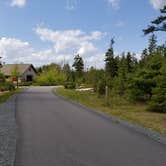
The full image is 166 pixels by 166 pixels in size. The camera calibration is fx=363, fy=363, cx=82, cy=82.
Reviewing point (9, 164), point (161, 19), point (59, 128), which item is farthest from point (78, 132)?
point (161, 19)

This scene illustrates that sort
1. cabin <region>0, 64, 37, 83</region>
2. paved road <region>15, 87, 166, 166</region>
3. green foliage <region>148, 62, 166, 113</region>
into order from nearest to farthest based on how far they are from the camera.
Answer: paved road <region>15, 87, 166, 166</region>, green foliage <region>148, 62, 166, 113</region>, cabin <region>0, 64, 37, 83</region>

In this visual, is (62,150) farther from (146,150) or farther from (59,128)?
(59,128)

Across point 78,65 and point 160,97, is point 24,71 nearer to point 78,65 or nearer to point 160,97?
point 78,65

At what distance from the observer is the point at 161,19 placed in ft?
71.3

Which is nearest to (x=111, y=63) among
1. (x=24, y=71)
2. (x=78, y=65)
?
(x=78, y=65)

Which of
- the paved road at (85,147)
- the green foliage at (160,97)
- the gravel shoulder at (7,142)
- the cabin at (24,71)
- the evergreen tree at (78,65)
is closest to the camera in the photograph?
the paved road at (85,147)

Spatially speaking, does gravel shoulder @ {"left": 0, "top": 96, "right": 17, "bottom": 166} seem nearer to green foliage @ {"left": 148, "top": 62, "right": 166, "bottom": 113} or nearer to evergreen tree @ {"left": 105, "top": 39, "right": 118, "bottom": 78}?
green foliage @ {"left": 148, "top": 62, "right": 166, "bottom": 113}

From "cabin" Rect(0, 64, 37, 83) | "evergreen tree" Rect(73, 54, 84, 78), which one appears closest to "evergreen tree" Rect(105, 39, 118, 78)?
"evergreen tree" Rect(73, 54, 84, 78)

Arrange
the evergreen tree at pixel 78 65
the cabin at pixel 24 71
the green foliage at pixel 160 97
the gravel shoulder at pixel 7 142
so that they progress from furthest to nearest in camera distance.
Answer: the cabin at pixel 24 71, the evergreen tree at pixel 78 65, the green foliage at pixel 160 97, the gravel shoulder at pixel 7 142

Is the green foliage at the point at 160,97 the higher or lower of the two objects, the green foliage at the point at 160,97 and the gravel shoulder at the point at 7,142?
the higher

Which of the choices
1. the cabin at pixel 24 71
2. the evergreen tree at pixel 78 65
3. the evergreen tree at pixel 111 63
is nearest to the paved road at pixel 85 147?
the evergreen tree at pixel 111 63

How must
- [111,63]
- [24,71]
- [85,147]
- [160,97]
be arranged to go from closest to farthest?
[85,147]
[160,97]
[111,63]
[24,71]

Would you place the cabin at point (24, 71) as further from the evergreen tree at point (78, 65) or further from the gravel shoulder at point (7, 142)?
the gravel shoulder at point (7, 142)

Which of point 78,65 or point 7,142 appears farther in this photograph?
point 78,65
